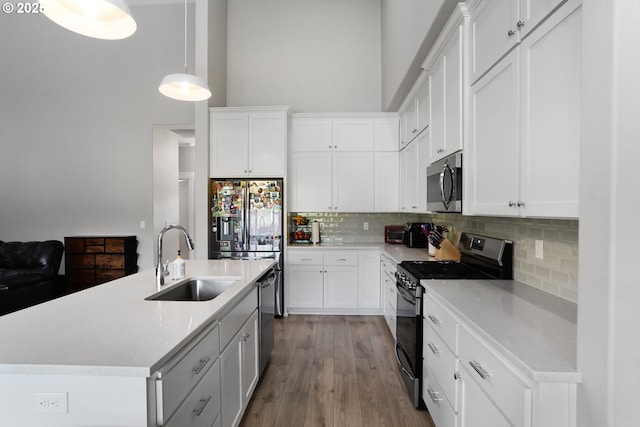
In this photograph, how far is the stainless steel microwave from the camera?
202cm

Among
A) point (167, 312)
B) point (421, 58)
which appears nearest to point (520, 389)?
point (167, 312)

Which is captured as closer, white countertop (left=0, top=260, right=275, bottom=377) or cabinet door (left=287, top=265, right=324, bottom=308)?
white countertop (left=0, top=260, right=275, bottom=377)

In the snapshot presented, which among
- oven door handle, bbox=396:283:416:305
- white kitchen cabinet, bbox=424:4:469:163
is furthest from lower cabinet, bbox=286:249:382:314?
white kitchen cabinet, bbox=424:4:469:163

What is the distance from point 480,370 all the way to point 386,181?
308 cm

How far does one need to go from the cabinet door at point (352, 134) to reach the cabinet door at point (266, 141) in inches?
27.6

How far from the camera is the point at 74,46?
5086 mm

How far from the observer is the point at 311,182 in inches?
162

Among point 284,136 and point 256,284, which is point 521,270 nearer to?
point 256,284

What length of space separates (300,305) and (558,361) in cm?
323

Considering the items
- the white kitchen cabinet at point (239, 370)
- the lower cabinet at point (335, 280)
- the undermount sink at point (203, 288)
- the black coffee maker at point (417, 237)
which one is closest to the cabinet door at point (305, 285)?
the lower cabinet at point (335, 280)

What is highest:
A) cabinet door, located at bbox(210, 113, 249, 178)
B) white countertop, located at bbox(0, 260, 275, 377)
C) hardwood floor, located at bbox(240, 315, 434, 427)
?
cabinet door, located at bbox(210, 113, 249, 178)

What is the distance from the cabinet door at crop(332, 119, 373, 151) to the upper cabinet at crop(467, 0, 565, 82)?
7.37ft

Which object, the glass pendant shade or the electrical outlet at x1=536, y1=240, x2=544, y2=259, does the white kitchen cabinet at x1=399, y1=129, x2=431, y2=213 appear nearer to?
the electrical outlet at x1=536, y1=240, x2=544, y2=259

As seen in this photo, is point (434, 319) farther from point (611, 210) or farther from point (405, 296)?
point (611, 210)
